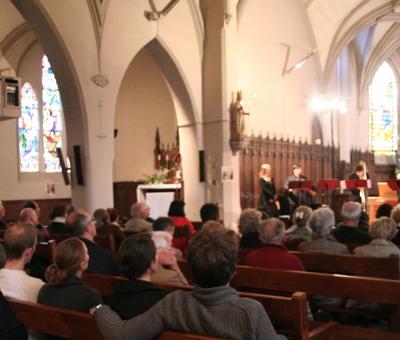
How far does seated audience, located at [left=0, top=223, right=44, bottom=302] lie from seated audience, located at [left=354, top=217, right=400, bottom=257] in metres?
2.80

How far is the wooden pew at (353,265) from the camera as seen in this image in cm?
435

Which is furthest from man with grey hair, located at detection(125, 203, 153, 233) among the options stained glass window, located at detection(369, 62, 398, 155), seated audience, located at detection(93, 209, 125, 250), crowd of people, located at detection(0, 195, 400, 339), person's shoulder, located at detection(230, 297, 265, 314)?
stained glass window, located at detection(369, 62, 398, 155)

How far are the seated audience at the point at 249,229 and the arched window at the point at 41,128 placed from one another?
38.3 ft

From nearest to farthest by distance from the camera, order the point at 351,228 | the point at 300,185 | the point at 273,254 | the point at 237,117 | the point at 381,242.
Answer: the point at 273,254, the point at 381,242, the point at 351,228, the point at 300,185, the point at 237,117

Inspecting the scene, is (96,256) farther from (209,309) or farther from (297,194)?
(297,194)

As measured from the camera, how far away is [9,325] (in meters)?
2.95

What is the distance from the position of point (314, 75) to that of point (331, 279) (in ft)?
48.1

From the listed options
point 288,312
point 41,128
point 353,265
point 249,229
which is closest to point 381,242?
point 353,265

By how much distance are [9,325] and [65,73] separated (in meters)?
8.05

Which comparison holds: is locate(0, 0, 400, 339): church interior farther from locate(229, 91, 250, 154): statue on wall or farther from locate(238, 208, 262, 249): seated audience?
locate(238, 208, 262, 249): seated audience

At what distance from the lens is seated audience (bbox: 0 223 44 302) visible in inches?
140

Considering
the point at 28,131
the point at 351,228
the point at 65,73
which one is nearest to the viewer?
the point at 351,228

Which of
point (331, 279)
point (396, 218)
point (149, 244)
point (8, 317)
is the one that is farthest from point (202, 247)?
point (396, 218)

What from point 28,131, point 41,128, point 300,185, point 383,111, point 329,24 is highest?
point 329,24
